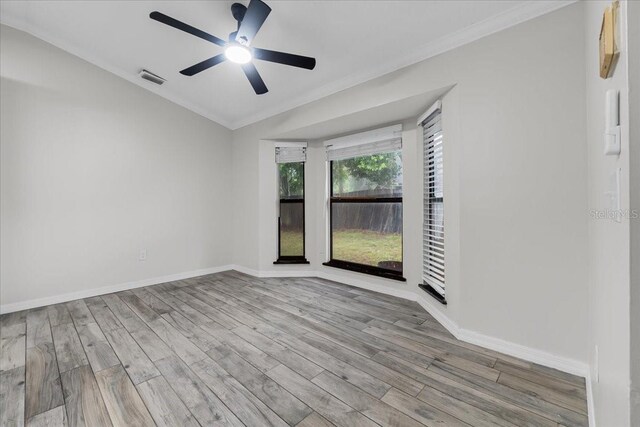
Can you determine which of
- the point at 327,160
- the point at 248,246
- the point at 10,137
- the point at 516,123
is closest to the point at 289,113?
the point at 327,160

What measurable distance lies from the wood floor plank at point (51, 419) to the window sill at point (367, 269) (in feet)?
9.40

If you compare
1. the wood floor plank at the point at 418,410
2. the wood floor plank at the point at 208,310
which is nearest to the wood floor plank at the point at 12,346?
the wood floor plank at the point at 208,310

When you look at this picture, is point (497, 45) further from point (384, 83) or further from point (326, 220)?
point (326, 220)

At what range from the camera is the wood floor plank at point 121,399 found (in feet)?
4.48

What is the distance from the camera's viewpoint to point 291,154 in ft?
13.3

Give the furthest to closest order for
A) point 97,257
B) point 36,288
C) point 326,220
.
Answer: point 326,220 → point 97,257 → point 36,288

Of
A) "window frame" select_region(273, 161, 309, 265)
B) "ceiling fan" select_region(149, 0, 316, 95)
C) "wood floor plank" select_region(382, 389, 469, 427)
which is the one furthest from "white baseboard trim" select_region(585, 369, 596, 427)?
"window frame" select_region(273, 161, 309, 265)

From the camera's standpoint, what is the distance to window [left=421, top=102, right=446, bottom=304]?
2549 mm

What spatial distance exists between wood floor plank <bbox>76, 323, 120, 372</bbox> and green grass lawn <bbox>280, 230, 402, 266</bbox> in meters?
2.39

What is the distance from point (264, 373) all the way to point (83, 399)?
1.03m

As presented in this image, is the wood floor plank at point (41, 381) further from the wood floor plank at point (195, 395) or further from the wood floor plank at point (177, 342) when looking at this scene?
the wood floor plank at point (177, 342)

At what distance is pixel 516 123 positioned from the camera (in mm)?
1884

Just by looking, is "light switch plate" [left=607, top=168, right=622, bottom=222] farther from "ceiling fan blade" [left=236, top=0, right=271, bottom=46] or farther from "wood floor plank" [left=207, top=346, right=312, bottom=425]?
"ceiling fan blade" [left=236, top=0, right=271, bottom=46]

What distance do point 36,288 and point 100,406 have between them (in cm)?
244
